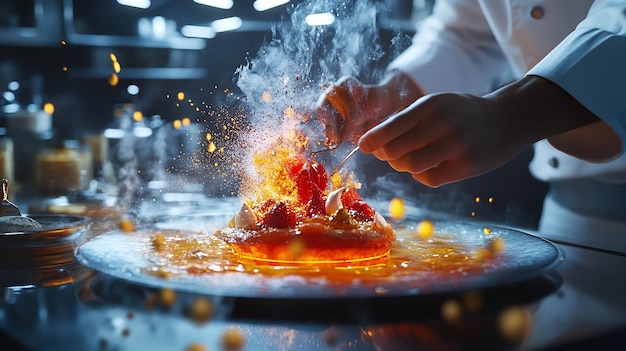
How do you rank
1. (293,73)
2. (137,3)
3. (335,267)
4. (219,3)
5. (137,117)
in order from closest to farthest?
(335,267) → (293,73) → (137,117) → (219,3) → (137,3)

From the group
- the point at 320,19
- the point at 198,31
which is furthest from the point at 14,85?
the point at 320,19

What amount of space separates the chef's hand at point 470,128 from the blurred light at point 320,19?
0.56 meters

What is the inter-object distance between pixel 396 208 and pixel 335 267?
3.09ft

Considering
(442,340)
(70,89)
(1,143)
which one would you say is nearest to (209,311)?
(442,340)

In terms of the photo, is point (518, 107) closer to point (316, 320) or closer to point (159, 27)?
point (316, 320)

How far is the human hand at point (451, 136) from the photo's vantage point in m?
1.36

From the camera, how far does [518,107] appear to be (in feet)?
4.66

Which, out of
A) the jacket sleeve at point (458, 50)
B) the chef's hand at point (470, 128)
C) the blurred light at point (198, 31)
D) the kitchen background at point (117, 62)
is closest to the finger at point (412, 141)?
the chef's hand at point (470, 128)

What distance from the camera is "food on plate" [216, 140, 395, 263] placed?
142cm

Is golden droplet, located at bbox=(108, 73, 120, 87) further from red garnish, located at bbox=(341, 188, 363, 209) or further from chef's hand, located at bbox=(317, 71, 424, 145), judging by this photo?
red garnish, located at bbox=(341, 188, 363, 209)

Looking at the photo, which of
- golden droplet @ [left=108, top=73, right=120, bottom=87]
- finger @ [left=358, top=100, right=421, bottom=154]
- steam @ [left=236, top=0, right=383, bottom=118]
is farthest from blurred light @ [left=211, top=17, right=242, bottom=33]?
finger @ [left=358, top=100, right=421, bottom=154]

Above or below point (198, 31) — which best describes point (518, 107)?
below

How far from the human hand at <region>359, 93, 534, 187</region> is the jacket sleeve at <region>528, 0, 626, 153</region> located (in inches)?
5.8

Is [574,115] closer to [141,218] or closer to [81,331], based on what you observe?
[81,331]
